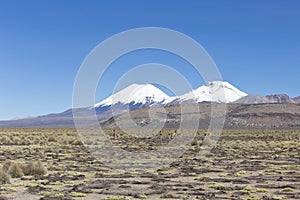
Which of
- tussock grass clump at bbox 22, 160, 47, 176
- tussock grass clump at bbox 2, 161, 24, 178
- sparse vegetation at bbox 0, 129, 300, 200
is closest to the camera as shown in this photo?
sparse vegetation at bbox 0, 129, 300, 200

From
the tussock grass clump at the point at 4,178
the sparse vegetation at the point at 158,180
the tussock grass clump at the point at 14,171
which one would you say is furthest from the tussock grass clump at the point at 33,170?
the tussock grass clump at the point at 4,178

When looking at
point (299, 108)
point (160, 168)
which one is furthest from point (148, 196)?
point (299, 108)

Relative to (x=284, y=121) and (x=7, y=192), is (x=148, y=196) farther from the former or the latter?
(x=284, y=121)

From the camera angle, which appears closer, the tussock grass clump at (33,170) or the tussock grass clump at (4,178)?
the tussock grass clump at (4,178)

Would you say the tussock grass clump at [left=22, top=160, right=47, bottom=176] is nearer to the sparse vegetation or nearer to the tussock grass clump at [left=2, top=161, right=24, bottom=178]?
the sparse vegetation

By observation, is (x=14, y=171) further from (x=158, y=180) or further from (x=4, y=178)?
(x=158, y=180)

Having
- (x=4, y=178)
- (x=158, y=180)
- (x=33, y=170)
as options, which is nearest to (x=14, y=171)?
(x=33, y=170)

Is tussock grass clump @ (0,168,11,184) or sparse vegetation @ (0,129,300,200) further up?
tussock grass clump @ (0,168,11,184)

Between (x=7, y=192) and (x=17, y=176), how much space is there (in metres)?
4.86

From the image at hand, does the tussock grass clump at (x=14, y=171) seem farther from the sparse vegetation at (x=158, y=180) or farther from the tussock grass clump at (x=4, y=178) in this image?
the tussock grass clump at (x=4, y=178)

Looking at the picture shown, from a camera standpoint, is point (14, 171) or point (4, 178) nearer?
point (4, 178)

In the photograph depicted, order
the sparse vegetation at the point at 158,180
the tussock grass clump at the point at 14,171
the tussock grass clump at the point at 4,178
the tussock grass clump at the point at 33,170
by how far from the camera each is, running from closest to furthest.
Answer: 1. the sparse vegetation at the point at 158,180
2. the tussock grass clump at the point at 4,178
3. the tussock grass clump at the point at 14,171
4. the tussock grass clump at the point at 33,170

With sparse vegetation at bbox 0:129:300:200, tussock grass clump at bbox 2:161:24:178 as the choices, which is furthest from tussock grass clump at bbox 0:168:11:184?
tussock grass clump at bbox 2:161:24:178

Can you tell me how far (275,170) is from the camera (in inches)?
1049
